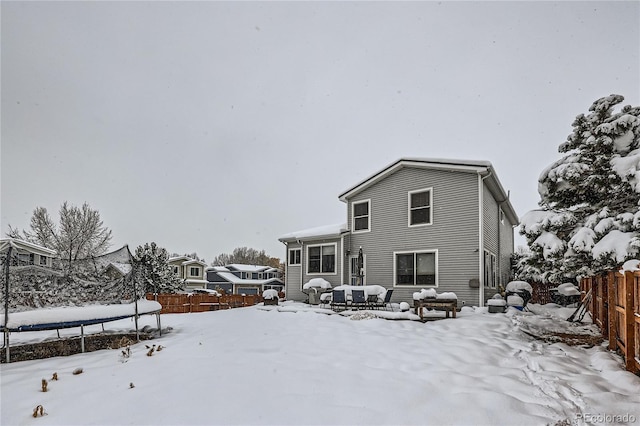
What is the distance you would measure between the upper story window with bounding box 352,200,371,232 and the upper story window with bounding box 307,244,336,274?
1.44 meters

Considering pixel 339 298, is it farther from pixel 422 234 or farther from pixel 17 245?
pixel 17 245

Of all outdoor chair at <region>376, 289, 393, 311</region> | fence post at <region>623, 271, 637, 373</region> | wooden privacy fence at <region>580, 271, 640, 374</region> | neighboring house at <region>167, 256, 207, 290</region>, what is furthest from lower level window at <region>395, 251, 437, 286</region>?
neighboring house at <region>167, 256, 207, 290</region>

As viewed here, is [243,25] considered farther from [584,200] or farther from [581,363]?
[581,363]

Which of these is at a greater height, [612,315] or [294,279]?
[612,315]

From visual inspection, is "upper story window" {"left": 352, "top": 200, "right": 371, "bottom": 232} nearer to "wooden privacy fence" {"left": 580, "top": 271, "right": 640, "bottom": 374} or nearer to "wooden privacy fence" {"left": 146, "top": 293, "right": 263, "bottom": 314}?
"wooden privacy fence" {"left": 146, "top": 293, "right": 263, "bottom": 314}

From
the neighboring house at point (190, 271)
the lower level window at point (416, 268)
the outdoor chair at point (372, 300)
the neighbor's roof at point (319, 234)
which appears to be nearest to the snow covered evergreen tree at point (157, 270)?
the neighbor's roof at point (319, 234)

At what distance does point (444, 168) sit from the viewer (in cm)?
1250

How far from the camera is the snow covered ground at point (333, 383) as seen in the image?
12.6ft

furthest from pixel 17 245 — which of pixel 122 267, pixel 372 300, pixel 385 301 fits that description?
pixel 385 301

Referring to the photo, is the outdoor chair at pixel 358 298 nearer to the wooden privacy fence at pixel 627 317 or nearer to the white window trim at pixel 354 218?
the white window trim at pixel 354 218

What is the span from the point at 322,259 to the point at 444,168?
6.64 metres

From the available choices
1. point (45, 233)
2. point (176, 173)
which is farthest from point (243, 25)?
point (45, 233)

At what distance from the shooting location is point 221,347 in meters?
6.80

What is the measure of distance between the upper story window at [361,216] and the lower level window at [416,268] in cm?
194
